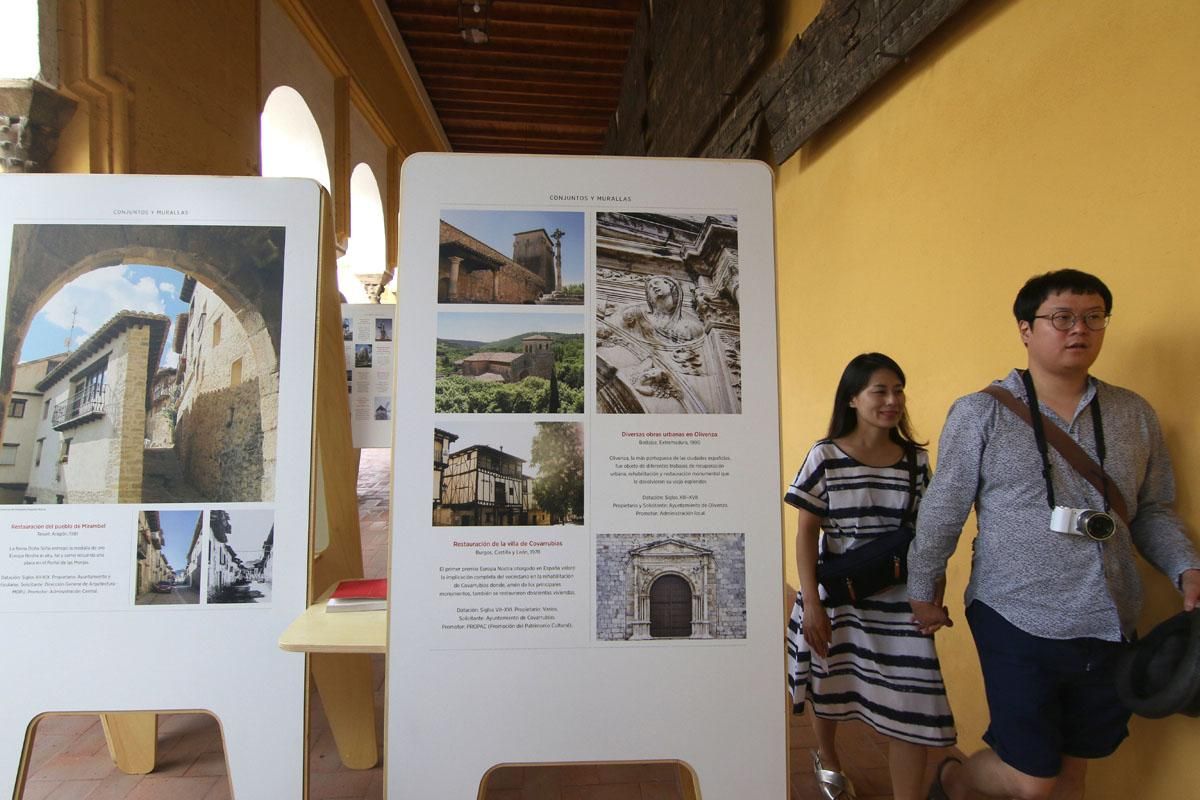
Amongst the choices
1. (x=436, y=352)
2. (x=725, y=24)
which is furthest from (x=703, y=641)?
(x=725, y=24)

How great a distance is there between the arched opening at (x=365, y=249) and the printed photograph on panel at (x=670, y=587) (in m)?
8.73

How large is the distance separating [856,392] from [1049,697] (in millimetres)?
920

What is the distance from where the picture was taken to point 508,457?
1.68m

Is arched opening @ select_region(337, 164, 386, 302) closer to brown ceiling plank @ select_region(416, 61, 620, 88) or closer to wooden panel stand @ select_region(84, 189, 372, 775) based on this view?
brown ceiling plank @ select_region(416, 61, 620, 88)

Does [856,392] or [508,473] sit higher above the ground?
[856,392]

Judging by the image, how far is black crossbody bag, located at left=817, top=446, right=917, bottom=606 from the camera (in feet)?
6.50

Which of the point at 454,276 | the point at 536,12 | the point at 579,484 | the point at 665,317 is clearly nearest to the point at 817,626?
the point at 579,484

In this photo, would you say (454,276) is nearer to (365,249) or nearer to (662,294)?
(662,294)

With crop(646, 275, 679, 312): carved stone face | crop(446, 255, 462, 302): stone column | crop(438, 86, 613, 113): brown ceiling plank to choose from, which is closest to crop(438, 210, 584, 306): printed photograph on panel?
crop(446, 255, 462, 302): stone column

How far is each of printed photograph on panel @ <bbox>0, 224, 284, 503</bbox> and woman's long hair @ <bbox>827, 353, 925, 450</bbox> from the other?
1.70 metres

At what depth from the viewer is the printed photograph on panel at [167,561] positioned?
192 cm

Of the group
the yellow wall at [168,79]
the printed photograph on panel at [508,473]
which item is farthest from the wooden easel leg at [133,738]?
the yellow wall at [168,79]

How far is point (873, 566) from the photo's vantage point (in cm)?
198

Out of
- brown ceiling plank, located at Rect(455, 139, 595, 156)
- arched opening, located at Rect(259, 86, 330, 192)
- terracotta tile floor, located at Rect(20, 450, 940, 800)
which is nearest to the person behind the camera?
terracotta tile floor, located at Rect(20, 450, 940, 800)
